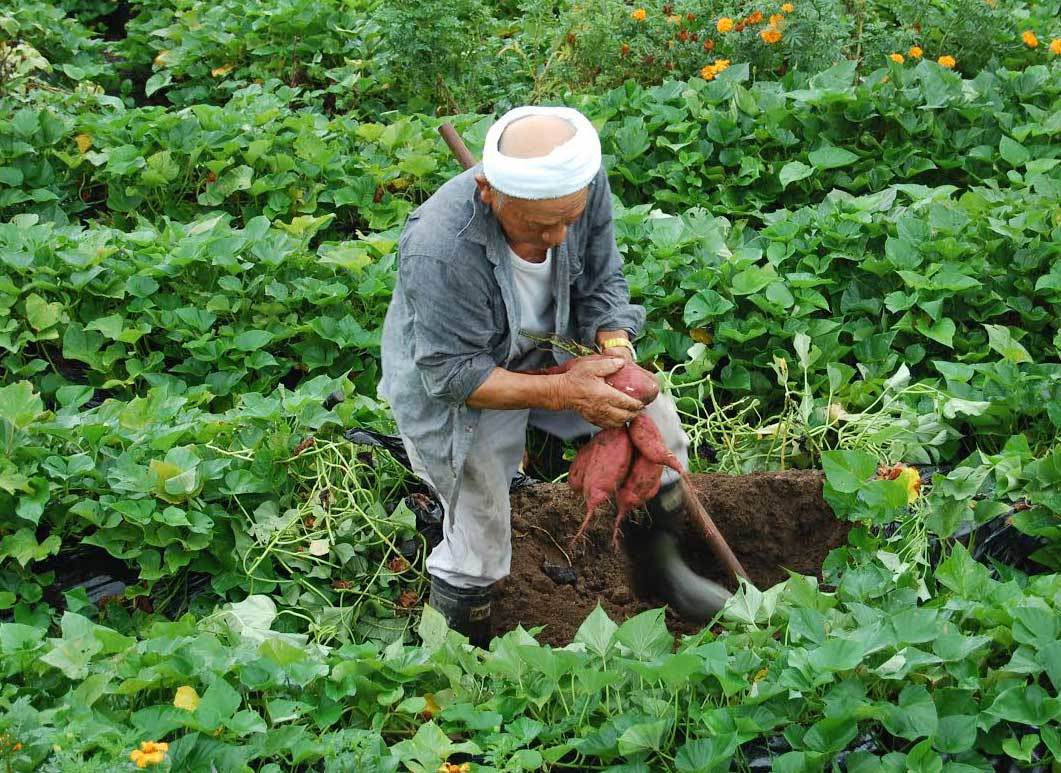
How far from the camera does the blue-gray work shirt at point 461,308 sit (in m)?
2.86

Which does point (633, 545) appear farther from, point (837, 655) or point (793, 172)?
point (793, 172)

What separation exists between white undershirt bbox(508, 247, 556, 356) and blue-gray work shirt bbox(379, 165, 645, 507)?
0.08 ft

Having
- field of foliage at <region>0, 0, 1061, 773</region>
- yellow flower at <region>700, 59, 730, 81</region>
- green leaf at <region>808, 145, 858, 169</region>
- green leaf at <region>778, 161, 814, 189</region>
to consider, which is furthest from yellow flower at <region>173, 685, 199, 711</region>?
yellow flower at <region>700, 59, 730, 81</region>

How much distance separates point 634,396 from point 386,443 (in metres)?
1.00

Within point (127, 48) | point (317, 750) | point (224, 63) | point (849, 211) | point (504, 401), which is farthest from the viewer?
point (127, 48)

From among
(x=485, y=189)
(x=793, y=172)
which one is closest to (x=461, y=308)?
(x=485, y=189)

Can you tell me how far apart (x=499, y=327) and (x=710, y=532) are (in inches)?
29.5

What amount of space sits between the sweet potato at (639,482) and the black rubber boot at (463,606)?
1.52 feet

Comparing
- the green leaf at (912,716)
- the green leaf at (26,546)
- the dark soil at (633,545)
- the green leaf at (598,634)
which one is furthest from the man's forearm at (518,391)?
the green leaf at (26,546)

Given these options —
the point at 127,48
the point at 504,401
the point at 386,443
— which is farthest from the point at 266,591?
the point at 127,48

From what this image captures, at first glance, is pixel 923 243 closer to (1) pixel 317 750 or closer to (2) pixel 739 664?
(2) pixel 739 664

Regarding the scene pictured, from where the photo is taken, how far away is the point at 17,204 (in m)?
5.27

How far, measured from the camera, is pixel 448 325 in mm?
2877

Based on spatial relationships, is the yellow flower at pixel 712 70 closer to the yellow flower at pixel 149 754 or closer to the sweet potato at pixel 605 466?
the sweet potato at pixel 605 466
